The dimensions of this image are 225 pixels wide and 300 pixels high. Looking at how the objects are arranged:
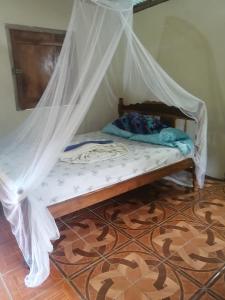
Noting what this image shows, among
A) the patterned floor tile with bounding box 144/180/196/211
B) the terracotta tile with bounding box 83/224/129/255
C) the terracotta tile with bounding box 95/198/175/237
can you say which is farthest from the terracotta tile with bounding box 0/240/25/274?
the patterned floor tile with bounding box 144/180/196/211

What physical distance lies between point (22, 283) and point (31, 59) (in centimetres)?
279

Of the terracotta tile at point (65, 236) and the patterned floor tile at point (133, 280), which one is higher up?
the patterned floor tile at point (133, 280)

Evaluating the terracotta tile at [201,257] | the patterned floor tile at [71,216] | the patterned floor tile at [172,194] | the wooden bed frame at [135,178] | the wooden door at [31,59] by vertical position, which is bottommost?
the patterned floor tile at [71,216]

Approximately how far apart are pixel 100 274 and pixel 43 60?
288cm

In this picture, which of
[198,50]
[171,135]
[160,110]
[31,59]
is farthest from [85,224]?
[198,50]

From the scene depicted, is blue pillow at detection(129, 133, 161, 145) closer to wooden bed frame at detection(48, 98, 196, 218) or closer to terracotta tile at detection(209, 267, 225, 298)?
wooden bed frame at detection(48, 98, 196, 218)

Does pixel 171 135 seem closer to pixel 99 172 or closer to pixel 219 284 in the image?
pixel 99 172

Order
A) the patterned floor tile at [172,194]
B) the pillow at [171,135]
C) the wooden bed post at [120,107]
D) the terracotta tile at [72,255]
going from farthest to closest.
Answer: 1. the wooden bed post at [120,107]
2. the pillow at [171,135]
3. the patterned floor tile at [172,194]
4. the terracotta tile at [72,255]

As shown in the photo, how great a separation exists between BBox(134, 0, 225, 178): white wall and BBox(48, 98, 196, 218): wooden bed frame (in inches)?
18.7

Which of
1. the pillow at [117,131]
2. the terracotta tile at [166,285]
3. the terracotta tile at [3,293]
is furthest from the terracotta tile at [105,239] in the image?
the pillow at [117,131]

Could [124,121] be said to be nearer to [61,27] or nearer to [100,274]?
[61,27]

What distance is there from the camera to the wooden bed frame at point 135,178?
7.12 ft

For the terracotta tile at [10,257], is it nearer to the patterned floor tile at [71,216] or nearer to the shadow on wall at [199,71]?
the patterned floor tile at [71,216]

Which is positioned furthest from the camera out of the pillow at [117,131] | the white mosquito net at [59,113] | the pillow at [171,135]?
the pillow at [117,131]
